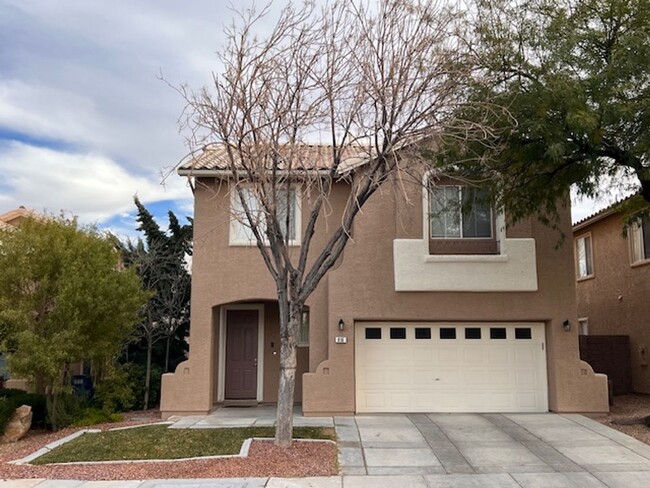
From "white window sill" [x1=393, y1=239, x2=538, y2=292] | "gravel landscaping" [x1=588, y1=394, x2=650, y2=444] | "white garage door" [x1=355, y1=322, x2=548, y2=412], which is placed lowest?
"gravel landscaping" [x1=588, y1=394, x2=650, y2=444]

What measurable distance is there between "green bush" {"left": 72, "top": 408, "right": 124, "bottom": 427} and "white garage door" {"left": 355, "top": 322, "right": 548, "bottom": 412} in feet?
18.1

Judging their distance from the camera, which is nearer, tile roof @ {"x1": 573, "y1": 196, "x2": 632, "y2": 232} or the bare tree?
the bare tree

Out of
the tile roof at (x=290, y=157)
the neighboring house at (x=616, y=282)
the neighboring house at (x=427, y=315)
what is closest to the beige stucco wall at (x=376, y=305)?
the neighboring house at (x=427, y=315)

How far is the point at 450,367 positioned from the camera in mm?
13531

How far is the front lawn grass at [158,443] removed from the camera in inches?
373

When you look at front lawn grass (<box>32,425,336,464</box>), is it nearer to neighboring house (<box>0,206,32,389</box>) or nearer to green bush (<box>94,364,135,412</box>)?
green bush (<box>94,364,135,412</box>)

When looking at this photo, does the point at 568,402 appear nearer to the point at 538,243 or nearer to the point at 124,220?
the point at 538,243

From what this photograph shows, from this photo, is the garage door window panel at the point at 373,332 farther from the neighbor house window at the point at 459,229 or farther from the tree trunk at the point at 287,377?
the tree trunk at the point at 287,377

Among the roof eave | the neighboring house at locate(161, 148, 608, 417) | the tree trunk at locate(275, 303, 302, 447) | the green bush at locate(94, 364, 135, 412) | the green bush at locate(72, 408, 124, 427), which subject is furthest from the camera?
the roof eave

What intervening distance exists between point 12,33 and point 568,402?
14189 millimetres

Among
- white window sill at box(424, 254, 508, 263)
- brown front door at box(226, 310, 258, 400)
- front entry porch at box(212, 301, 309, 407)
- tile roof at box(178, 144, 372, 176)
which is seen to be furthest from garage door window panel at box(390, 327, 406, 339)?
brown front door at box(226, 310, 258, 400)

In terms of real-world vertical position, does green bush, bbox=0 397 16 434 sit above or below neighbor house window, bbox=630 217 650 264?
below

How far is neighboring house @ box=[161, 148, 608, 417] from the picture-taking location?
43.2ft

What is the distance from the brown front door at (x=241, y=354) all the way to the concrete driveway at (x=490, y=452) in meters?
3.77
